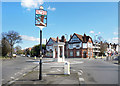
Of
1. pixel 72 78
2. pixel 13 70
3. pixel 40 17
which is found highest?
pixel 40 17

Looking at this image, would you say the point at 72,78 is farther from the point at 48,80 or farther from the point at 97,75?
the point at 97,75

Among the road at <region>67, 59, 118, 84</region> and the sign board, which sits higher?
the sign board

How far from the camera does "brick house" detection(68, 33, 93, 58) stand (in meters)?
52.5

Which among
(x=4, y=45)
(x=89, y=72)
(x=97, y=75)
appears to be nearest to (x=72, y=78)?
(x=97, y=75)

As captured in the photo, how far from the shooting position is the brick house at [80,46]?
172ft

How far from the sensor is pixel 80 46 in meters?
53.0

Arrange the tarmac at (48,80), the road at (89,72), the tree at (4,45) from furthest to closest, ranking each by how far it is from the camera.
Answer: the tree at (4,45), the road at (89,72), the tarmac at (48,80)

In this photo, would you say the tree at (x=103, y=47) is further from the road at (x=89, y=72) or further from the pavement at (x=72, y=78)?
the pavement at (x=72, y=78)

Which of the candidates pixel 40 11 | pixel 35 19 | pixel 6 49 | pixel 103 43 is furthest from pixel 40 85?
pixel 103 43

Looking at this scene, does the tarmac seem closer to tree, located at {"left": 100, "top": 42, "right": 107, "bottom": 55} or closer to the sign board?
the sign board

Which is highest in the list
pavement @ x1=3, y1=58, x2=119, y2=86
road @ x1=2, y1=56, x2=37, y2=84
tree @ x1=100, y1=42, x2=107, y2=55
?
tree @ x1=100, y1=42, x2=107, y2=55

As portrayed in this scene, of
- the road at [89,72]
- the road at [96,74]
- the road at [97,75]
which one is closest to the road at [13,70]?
the road at [89,72]

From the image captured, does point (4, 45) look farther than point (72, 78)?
Yes

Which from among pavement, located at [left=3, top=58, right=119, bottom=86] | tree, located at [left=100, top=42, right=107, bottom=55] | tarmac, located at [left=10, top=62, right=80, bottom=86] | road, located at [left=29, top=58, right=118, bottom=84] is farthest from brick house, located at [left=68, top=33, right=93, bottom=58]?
tarmac, located at [left=10, top=62, right=80, bottom=86]
